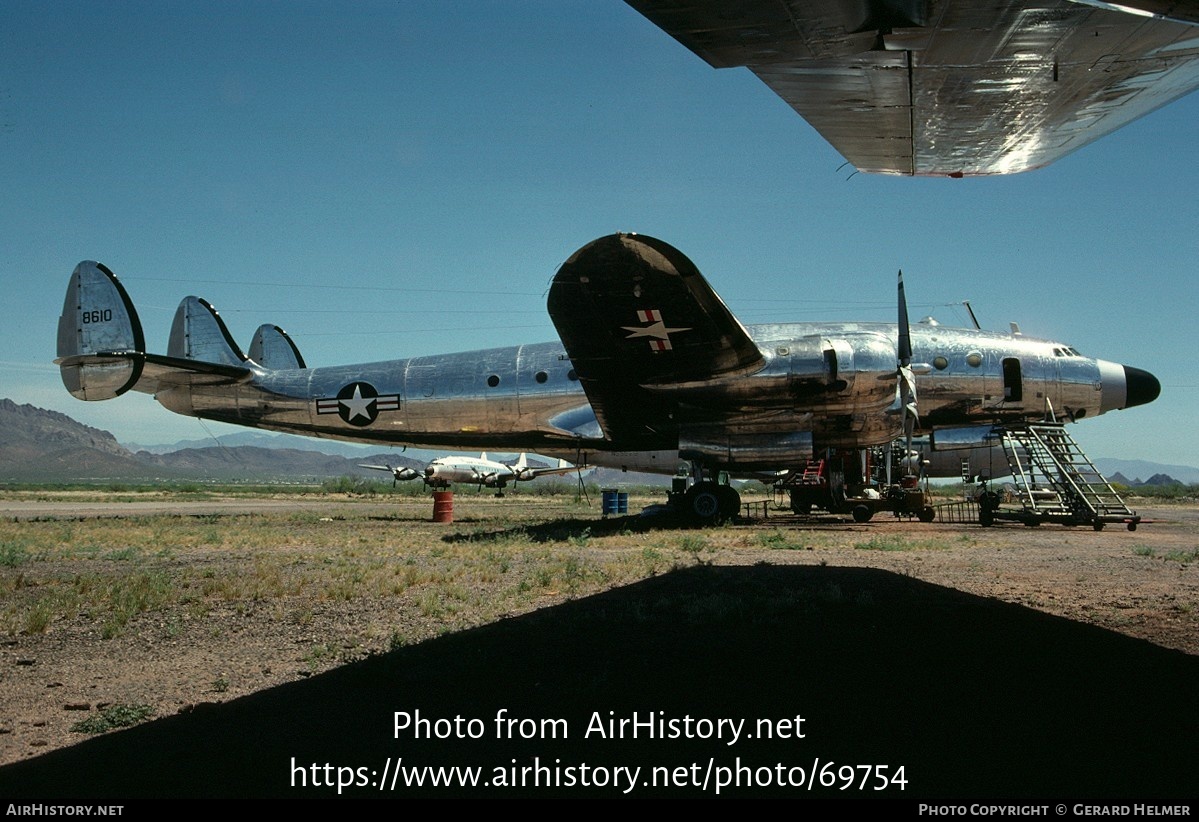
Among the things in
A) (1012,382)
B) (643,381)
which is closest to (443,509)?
(643,381)

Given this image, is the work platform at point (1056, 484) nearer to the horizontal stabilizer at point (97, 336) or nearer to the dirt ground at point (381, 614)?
the dirt ground at point (381, 614)

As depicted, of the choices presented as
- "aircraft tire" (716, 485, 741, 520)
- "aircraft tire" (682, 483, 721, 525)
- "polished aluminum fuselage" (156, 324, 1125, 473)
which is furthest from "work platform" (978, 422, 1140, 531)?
"aircraft tire" (682, 483, 721, 525)

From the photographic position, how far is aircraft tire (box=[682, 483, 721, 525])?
650 inches

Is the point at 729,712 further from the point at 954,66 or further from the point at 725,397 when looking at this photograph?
the point at 725,397

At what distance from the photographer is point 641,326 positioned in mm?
13609

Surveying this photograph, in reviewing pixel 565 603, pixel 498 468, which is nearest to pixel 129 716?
pixel 565 603

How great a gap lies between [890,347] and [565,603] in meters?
10.2

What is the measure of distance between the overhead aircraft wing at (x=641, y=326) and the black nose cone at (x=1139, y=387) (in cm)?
909

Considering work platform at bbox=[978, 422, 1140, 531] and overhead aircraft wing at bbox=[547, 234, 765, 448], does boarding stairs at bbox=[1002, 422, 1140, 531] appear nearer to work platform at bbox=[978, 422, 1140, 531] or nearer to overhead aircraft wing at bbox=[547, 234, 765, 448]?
work platform at bbox=[978, 422, 1140, 531]

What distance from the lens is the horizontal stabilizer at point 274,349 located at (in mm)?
23531

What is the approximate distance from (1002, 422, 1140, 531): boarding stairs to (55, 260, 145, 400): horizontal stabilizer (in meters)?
20.8

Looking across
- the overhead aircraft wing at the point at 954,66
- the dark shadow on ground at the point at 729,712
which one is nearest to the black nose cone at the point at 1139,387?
the overhead aircraft wing at the point at 954,66

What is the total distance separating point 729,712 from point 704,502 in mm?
12517

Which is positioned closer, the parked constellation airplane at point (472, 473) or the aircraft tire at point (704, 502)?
the aircraft tire at point (704, 502)
